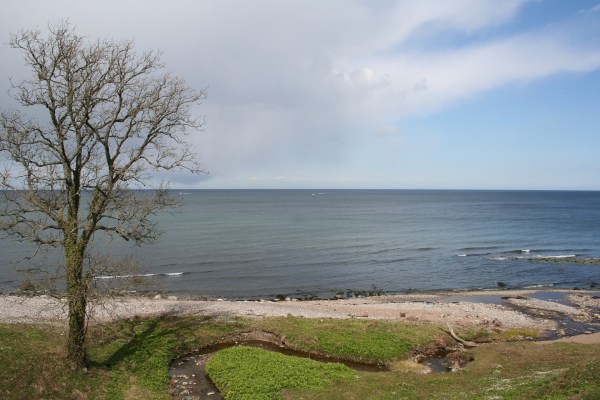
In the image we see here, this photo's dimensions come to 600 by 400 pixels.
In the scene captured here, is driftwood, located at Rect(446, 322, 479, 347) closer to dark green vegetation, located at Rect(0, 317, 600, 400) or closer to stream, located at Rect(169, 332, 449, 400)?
dark green vegetation, located at Rect(0, 317, 600, 400)

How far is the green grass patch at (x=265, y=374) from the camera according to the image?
68.9 ft

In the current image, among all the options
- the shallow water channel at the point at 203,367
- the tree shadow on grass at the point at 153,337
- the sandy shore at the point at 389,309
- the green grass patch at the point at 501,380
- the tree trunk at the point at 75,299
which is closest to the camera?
the green grass patch at the point at 501,380

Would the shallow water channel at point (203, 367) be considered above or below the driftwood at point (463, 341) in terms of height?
above

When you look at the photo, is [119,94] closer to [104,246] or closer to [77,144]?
[77,144]

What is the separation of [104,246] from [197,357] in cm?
5492

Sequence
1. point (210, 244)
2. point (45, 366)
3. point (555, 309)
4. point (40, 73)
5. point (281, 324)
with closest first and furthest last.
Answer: point (40, 73), point (45, 366), point (281, 324), point (555, 309), point (210, 244)

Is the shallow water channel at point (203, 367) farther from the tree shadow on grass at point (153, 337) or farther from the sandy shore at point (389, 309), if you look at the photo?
the sandy shore at point (389, 309)

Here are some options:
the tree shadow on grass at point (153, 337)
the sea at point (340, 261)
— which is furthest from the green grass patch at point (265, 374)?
the sea at point (340, 261)

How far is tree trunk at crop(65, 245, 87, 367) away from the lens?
1972 centimetres

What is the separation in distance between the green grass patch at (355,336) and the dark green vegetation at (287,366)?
7 centimetres

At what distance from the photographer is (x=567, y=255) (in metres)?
76.9

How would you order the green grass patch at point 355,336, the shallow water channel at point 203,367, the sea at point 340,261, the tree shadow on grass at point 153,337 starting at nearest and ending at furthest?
the shallow water channel at point 203,367
the tree shadow on grass at point 153,337
the green grass patch at point 355,336
the sea at point 340,261

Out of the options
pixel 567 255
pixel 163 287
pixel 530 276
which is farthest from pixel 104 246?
pixel 567 255

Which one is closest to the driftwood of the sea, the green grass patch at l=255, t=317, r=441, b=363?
the green grass patch at l=255, t=317, r=441, b=363
